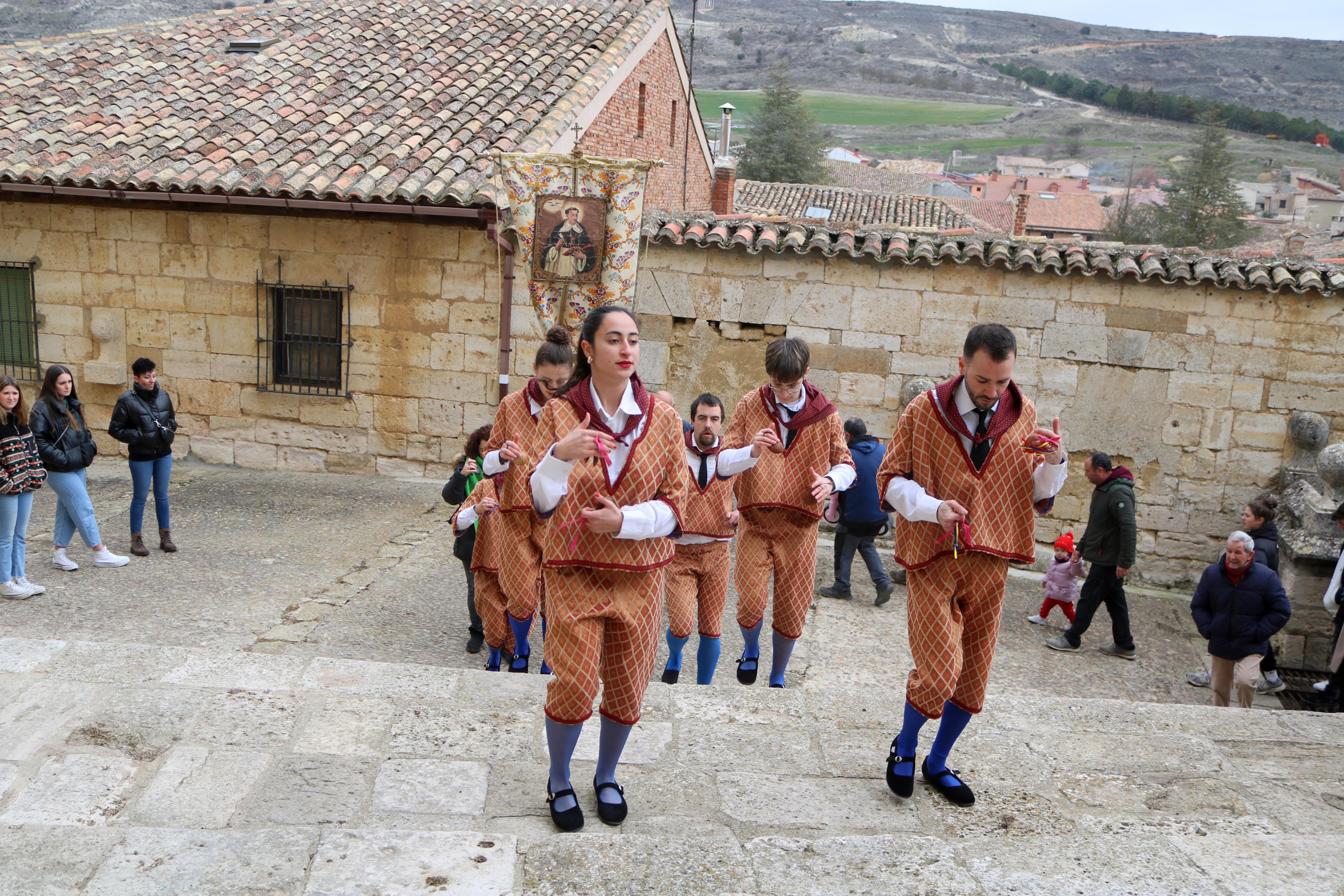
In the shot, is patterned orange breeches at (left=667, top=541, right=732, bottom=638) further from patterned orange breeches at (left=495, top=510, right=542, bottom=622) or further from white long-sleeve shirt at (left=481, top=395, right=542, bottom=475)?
white long-sleeve shirt at (left=481, top=395, right=542, bottom=475)

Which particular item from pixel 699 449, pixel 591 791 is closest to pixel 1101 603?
pixel 699 449

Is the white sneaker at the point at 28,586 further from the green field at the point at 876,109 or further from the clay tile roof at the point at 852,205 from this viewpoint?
the green field at the point at 876,109

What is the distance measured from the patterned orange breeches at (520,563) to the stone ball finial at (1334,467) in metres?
6.55

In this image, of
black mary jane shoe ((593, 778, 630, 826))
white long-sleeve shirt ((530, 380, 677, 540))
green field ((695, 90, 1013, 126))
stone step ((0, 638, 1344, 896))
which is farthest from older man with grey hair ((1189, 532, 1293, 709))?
green field ((695, 90, 1013, 126))

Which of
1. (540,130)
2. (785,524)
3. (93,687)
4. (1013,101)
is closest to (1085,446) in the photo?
(785,524)

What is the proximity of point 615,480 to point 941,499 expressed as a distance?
3.99 feet

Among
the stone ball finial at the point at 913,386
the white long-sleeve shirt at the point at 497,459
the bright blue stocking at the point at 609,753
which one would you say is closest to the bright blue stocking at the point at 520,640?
the white long-sleeve shirt at the point at 497,459

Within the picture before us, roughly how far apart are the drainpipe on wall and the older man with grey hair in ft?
21.0

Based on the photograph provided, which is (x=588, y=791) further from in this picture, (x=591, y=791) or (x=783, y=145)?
(x=783, y=145)

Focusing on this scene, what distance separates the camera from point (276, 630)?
6430 millimetres

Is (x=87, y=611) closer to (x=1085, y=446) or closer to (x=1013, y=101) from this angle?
(x=1085, y=446)

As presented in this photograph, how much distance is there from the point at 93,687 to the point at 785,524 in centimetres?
317

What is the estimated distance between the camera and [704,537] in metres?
4.99

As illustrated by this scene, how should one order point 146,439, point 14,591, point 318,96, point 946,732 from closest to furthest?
point 946,732 → point 14,591 → point 146,439 → point 318,96
